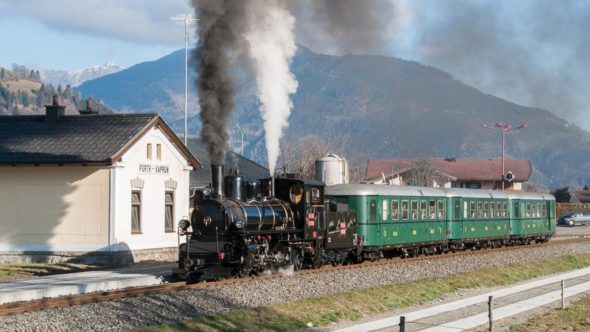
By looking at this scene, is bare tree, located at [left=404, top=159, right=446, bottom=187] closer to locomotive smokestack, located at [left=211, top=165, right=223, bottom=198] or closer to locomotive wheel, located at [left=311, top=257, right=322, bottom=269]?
locomotive wheel, located at [left=311, top=257, right=322, bottom=269]

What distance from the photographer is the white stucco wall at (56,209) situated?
1211 inches

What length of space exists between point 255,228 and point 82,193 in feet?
34.9

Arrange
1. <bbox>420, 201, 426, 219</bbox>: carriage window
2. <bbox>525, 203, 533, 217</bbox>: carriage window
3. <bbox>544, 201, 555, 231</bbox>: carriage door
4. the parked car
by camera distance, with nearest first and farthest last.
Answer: <bbox>420, 201, 426, 219</bbox>: carriage window → <bbox>525, 203, 533, 217</bbox>: carriage window → <bbox>544, 201, 555, 231</bbox>: carriage door → the parked car

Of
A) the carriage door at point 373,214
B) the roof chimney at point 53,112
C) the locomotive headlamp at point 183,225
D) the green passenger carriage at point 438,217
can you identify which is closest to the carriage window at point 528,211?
the green passenger carriage at point 438,217

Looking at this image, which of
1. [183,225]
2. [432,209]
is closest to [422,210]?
[432,209]

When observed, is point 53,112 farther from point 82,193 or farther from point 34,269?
point 34,269

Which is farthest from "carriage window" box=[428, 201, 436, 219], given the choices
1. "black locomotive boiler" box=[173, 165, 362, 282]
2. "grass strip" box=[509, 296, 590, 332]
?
"grass strip" box=[509, 296, 590, 332]

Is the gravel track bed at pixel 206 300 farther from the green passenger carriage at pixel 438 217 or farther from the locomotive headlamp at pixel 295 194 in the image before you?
the locomotive headlamp at pixel 295 194

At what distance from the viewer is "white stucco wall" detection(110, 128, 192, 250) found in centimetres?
3097

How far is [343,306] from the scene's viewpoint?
20.3m

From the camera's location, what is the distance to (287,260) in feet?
81.3

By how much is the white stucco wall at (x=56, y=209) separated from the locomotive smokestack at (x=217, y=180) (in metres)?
9.00

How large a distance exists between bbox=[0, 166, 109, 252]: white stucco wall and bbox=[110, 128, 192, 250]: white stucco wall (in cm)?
50

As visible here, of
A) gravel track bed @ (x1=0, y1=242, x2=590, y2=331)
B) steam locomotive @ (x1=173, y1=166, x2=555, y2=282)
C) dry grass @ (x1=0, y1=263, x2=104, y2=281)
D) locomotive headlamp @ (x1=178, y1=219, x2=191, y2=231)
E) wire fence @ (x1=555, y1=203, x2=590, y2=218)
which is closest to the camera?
gravel track bed @ (x1=0, y1=242, x2=590, y2=331)
